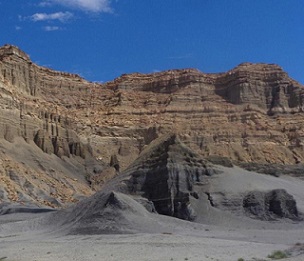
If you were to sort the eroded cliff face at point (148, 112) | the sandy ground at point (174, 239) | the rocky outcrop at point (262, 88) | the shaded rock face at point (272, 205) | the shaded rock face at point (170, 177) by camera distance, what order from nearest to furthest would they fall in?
the sandy ground at point (174, 239)
the shaded rock face at point (272, 205)
the shaded rock face at point (170, 177)
the eroded cliff face at point (148, 112)
the rocky outcrop at point (262, 88)

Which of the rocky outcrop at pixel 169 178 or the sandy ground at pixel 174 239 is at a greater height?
the rocky outcrop at pixel 169 178

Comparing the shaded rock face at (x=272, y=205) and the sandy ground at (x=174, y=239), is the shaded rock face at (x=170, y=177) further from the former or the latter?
the shaded rock face at (x=272, y=205)

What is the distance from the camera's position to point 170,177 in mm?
53188

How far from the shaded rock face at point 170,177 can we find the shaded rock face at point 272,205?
4.79m

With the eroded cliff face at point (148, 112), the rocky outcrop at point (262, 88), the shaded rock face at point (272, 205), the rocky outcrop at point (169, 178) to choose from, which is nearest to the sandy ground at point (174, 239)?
the shaded rock face at point (272, 205)

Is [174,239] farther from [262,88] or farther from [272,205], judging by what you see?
[262,88]

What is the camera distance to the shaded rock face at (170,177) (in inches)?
2013

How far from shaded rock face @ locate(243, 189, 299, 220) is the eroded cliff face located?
51.2m

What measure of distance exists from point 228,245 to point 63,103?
97.4m

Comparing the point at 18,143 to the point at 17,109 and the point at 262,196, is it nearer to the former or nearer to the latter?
the point at 17,109

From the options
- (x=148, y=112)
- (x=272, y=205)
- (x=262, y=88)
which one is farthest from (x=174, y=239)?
(x=262, y=88)

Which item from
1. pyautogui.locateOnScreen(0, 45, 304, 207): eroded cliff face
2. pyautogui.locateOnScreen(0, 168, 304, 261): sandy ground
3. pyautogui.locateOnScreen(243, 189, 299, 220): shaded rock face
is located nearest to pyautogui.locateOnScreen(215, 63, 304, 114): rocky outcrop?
pyautogui.locateOnScreen(0, 45, 304, 207): eroded cliff face

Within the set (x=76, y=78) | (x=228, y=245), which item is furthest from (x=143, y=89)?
(x=228, y=245)

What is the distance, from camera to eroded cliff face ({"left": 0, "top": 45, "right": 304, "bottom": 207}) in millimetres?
107438
